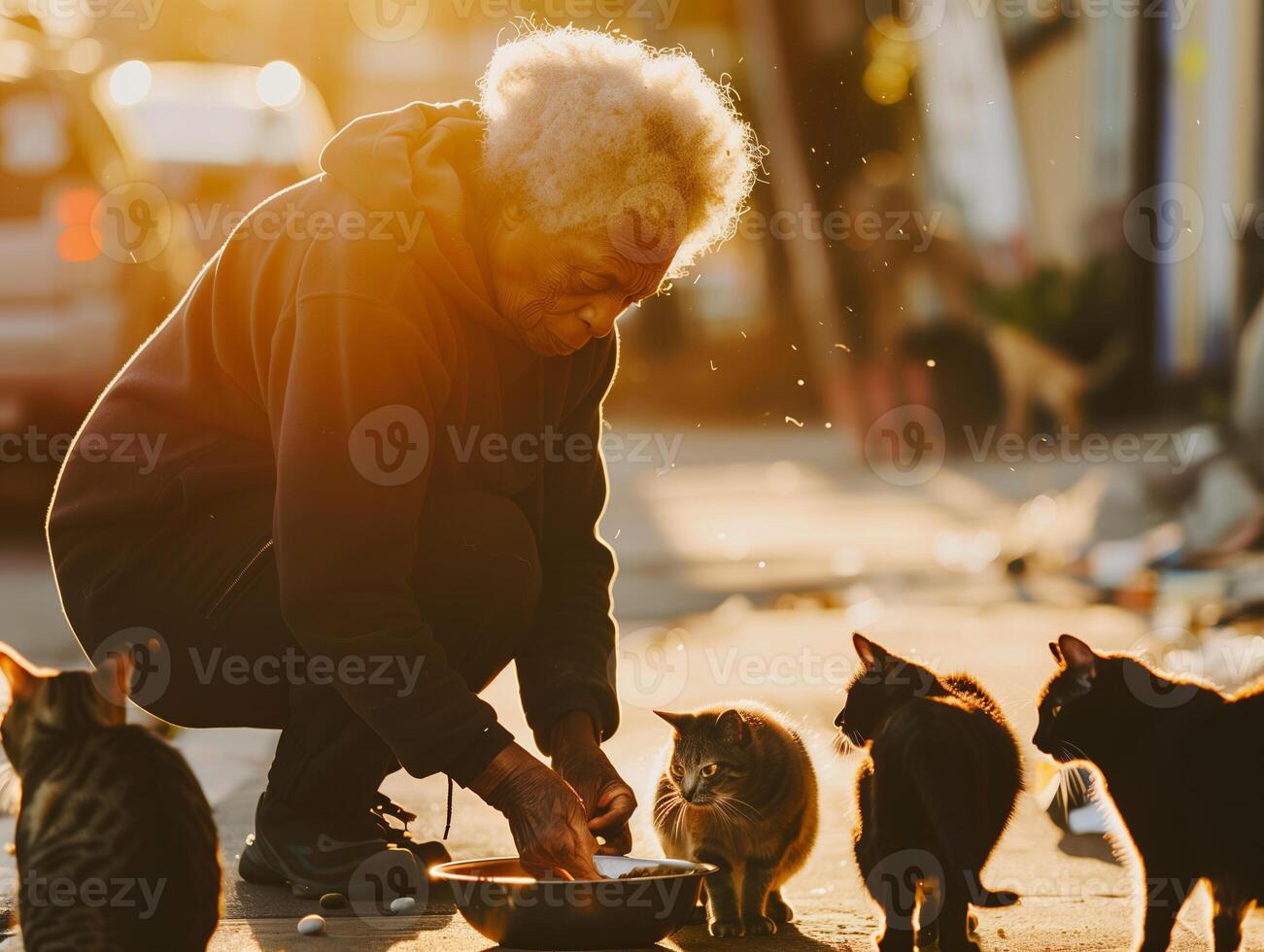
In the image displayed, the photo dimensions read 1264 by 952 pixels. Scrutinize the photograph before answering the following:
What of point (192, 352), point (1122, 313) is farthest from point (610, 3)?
point (192, 352)

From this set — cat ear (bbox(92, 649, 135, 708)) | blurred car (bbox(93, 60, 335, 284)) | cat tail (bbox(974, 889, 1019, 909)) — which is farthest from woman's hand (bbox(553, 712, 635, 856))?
blurred car (bbox(93, 60, 335, 284))

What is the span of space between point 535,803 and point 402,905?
1.73 ft

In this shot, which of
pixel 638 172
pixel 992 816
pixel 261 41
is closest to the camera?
pixel 992 816

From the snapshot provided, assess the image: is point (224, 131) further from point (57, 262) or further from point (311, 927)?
point (311, 927)

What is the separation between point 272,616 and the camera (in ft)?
9.48

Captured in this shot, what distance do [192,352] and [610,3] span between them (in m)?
6.30

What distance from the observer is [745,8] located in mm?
16609

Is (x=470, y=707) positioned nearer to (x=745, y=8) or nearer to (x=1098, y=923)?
(x=1098, y=923)

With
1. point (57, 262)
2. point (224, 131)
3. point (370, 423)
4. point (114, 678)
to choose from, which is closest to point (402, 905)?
point (370, 423)

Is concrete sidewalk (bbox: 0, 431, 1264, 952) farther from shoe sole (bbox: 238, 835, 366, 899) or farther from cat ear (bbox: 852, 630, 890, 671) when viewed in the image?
cat ear (bbox: 852, 630, 890, 671)

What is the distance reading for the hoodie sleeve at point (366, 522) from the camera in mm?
2506

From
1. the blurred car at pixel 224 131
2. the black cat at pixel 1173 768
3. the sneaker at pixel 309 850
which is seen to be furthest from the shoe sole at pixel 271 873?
the blurred car at pixel 224 131

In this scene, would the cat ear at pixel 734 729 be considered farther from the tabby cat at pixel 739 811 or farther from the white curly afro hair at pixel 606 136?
the white curly afro hair at pixel 606 136

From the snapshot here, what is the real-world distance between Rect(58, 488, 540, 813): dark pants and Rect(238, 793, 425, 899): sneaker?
0.13ft
